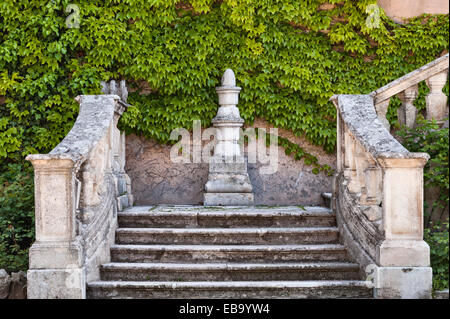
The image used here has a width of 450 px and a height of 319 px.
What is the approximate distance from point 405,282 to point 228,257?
166 cm

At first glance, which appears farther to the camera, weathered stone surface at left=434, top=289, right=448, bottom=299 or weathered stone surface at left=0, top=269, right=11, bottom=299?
weathered stone surface at left=0, top=269, right=11, bottom=299

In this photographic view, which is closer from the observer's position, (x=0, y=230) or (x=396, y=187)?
(x=396, y=187)

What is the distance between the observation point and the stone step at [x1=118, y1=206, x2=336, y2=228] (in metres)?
5.62

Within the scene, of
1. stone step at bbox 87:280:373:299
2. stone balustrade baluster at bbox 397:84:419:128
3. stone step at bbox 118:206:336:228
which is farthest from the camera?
stone balustrade baluster at bbox 397:84:419:128

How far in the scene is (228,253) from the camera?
5.16 meters

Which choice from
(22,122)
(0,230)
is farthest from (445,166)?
(22,122)

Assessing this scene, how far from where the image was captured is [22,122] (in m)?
7.01

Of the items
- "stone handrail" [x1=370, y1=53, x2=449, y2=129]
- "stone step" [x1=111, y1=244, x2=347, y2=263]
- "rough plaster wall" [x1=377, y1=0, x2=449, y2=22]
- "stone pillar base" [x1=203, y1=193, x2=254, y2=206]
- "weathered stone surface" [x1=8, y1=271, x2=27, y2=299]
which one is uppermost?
"rough plaster wall" [x1=377, y1=0, x2=449, y2=22]

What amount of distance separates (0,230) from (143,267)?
1.91 meters

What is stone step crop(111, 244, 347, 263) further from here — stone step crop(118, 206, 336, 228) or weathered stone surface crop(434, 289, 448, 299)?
weathered stone surface crop(434, 289, 448, 299)

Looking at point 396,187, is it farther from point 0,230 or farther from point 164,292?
point 0,230

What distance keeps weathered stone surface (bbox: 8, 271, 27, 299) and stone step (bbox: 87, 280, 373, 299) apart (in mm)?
719

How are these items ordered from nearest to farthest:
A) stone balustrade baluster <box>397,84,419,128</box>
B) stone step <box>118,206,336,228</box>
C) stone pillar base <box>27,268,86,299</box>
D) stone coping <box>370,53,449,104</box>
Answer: stone pillar base <box>27,268,86,299</box>, stone step <box>118,206,336,228</box>, stone coping <box>370,53,449,104</box>, stone balustrade baluster <box>397,84,419,128</box>

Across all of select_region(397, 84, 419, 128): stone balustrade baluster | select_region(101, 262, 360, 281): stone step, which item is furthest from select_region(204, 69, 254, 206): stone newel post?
select_region(397, 84, 419, 128): stone balustrade baluster
